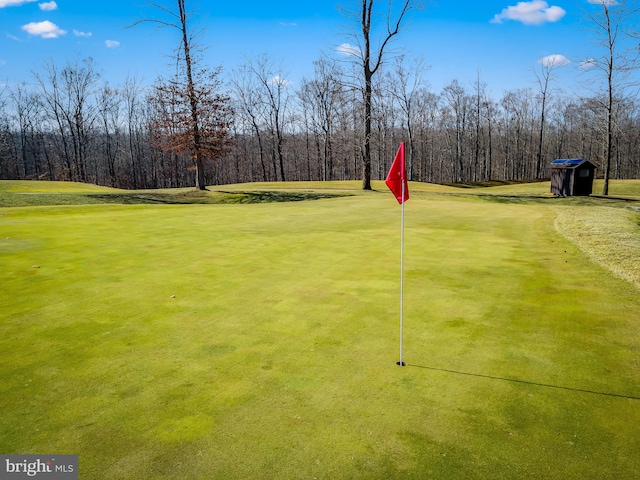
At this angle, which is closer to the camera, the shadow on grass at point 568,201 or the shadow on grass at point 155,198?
the shadow on grass at point 155,198

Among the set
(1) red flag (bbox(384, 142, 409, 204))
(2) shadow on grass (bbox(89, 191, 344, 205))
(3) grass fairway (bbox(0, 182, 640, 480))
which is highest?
(1) red flag (bbox(384, 142, 409, 204))

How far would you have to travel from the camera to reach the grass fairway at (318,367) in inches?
115

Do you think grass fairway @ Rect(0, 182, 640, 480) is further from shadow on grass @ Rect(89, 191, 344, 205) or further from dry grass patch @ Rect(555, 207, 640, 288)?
shadow on grass @ Rect(89, 191, 344, 205)

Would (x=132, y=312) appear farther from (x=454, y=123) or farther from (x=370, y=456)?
(x=454, y=123)

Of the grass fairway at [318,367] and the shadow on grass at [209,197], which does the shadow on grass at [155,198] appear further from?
the grass fairway at [318,367]

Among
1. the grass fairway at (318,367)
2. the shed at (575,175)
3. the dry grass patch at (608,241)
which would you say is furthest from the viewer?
the shed at (575,175)

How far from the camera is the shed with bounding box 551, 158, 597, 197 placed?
2941cm

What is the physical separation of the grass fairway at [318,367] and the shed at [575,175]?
24.7 meters

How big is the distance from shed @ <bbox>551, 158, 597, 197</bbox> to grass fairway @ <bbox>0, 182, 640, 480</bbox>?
2470cm

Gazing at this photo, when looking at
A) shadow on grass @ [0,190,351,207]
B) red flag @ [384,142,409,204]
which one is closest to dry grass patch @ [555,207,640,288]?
red flag @ [384,142,409,204]

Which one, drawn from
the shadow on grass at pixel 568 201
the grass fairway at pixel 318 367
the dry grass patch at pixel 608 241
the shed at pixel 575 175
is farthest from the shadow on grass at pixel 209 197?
the shed at pixel 575 175

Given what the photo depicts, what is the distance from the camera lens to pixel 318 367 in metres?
4.14

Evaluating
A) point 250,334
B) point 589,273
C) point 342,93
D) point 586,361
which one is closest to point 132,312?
point 250,334

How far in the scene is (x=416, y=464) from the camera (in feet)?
9.23
